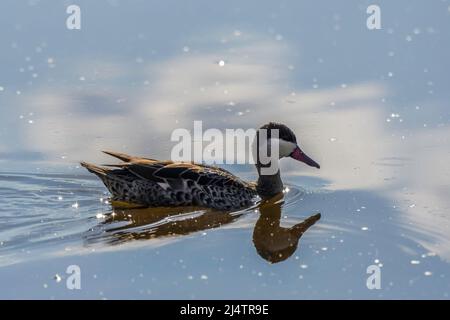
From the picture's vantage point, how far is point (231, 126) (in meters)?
13.3

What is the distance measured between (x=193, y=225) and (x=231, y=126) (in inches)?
102

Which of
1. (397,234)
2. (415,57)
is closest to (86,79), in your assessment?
(415,57)

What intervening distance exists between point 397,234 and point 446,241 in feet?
1.66

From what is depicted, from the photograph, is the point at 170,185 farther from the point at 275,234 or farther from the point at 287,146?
the point at 275,234

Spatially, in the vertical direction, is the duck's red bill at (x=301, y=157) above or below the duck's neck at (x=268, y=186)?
above

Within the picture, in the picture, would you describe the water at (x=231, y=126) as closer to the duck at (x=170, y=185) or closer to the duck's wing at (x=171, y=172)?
the duck at (x=170, y=185)

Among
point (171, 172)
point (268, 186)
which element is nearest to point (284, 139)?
point (268, 186)

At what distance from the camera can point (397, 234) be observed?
10.3m

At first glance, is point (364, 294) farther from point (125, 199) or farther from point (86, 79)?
point (86, 79)

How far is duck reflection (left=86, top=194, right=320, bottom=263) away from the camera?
10320mm

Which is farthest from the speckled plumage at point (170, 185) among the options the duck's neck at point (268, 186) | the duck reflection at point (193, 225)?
the duck's neck at point (268, 186)

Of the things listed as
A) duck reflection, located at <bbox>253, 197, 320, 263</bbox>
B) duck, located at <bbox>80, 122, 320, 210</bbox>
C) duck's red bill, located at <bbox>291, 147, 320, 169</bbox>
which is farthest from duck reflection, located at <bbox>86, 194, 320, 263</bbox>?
duck's red bill, located at <bbox>291, 147, 320, 169</bbox>

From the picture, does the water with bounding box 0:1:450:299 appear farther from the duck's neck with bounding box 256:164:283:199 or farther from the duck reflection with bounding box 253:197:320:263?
the duck's neck with bounding box 256:164:283:199

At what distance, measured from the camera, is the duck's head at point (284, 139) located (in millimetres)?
12367
